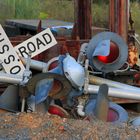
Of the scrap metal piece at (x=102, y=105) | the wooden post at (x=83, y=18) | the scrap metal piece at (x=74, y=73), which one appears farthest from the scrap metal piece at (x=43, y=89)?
the wooden post at (x=83, y=18)

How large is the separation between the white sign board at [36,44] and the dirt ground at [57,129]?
1467mm

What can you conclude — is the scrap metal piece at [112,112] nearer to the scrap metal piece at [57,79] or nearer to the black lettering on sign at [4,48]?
the scrap metal piece at [57,79]

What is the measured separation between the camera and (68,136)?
4.49m

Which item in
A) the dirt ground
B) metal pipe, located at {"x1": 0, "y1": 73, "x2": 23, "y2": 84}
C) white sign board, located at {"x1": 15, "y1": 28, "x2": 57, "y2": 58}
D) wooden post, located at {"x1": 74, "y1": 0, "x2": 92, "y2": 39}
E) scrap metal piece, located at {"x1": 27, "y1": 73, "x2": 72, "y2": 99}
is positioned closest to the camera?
the dirt ground

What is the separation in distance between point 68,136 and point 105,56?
56.0 inches

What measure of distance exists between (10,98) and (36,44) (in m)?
0.89

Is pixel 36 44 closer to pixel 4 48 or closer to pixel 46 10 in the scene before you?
pixel 4 48

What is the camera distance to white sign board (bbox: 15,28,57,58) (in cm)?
→ 624

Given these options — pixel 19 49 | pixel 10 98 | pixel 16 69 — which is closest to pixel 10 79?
pixel 10 98

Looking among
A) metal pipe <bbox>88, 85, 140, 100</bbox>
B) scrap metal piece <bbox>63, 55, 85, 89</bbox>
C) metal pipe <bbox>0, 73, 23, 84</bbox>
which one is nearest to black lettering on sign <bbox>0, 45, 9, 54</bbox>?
metal pipe <bbox>0, 73, 23, 84</bbox>

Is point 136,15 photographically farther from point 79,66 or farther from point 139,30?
point 79,66

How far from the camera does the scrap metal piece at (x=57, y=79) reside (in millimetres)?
5293

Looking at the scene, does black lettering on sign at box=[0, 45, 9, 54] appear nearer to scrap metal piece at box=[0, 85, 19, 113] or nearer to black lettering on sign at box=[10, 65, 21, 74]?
black lettering on sign at box=[10, 65, 21, 74]

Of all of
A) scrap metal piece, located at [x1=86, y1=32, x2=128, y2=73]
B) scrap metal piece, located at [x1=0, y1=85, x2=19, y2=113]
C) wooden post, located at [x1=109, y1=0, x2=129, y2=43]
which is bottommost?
scrap metal piece, located at [x1=0, y1=85, x2=19, y2=113]
